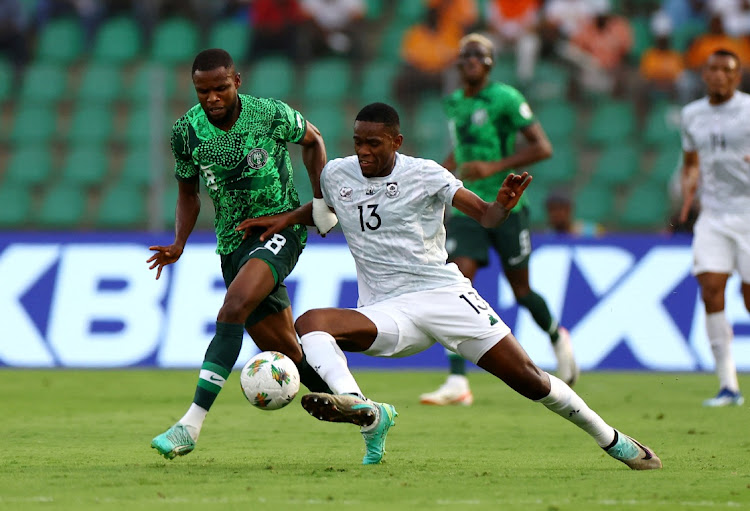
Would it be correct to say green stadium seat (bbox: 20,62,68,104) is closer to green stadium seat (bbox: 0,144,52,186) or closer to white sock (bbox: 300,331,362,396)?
green stadium seat (bbox: 0,144,52,186)

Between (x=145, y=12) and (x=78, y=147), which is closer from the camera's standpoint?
(x=78, y=147)

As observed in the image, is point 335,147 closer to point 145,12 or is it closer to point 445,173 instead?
point 145,12

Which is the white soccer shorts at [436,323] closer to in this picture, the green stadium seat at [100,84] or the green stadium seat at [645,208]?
the green stadium seat at [645,208]

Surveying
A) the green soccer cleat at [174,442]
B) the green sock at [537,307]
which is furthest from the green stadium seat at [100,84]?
the green soccer cleat at [174,442]

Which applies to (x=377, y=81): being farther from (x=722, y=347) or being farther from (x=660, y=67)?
(x=722, y=347)

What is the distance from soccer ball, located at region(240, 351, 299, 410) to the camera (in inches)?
249

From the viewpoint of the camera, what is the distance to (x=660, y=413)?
9.53 m

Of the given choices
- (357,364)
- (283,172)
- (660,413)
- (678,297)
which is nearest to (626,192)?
(678,297)

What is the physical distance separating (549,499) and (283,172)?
8.96 feet

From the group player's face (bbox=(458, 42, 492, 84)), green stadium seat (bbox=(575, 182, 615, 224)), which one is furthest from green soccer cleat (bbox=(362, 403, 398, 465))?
green stadium seat (bbox=(575, 182, 615, 224))

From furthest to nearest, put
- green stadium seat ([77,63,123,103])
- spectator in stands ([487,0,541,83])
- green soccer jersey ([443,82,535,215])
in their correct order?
spectator in stands ([487,0,541,83]) < green stadium seat ([77,63,123,103]) < green soccer jersey ([443,82,535,215])

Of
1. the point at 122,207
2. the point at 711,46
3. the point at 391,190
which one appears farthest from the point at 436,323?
the point at 711,46

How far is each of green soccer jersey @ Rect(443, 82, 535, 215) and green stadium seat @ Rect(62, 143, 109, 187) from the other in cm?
661

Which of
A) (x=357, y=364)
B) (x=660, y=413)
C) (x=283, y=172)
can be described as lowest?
(x=357, y=364)
